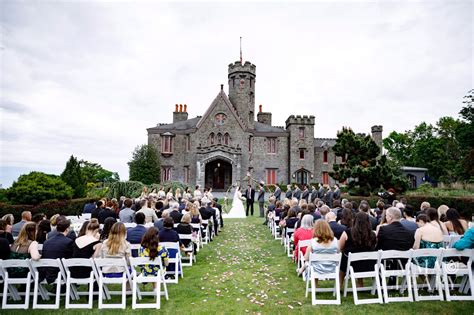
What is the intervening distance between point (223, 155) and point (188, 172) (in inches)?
194

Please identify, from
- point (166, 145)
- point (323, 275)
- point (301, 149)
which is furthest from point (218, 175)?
point (323, 275)

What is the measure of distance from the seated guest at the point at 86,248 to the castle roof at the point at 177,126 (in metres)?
30.2

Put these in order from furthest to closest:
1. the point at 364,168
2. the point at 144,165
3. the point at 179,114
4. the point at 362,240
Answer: the point at 179,114 → the point at 144,165 → the point at 364,168 → the point at 362,240

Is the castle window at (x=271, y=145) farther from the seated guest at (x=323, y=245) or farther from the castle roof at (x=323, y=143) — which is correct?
the seated guest at (x=323, y=245)

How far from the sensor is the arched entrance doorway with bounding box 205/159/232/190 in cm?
3706

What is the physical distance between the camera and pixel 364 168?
21.9 m

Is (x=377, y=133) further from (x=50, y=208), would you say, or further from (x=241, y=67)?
(x=50, y=208)

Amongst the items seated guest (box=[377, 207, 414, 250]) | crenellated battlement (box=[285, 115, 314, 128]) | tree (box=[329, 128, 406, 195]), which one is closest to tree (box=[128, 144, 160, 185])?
crenellated battlement (box=[285, 115, 314, 128])

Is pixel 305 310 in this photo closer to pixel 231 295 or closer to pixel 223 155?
pixel 231 295

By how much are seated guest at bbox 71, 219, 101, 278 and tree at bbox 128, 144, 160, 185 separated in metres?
28.5

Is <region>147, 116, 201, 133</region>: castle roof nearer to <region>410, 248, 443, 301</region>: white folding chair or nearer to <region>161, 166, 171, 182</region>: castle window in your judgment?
<region>161, 166, 171, 182</region>: castle window

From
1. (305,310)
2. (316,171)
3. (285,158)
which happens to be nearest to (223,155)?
(285,158)

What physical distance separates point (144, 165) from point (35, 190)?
61.7 feet

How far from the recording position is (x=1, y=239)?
19.8 feet
